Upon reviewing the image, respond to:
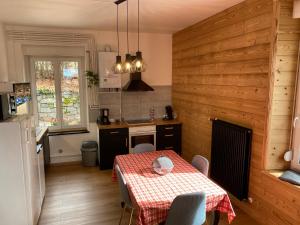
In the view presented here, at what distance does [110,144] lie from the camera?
4340 mm

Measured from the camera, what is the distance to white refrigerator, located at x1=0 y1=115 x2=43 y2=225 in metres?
2.37

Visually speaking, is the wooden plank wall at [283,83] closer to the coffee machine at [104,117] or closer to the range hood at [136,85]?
the range hood at [136,85]

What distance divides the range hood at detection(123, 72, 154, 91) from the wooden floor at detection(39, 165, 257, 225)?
1622 millimetres

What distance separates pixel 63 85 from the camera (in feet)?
15.3

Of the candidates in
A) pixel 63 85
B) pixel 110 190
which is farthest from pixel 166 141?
pixel 63 85

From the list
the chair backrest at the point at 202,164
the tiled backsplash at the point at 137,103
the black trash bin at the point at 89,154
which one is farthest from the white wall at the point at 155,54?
the chair backrest at the point at 202,164

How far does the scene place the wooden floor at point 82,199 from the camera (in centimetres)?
288

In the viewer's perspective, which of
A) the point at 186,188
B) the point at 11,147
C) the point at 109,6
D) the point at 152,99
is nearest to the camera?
the point at 186,188

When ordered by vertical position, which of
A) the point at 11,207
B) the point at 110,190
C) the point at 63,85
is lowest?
the point at 110,190

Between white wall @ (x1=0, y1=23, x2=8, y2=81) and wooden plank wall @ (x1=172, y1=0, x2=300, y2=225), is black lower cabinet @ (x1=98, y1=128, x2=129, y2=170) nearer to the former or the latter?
wooden plank wall @ (x1=172, y1=0, x2=300, y2=225)

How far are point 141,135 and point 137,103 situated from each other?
2.48 feet

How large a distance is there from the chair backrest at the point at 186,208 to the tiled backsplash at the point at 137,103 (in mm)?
3115

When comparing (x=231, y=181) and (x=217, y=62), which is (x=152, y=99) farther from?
(x=231, y=181)

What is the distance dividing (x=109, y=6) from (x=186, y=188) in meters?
2.32
